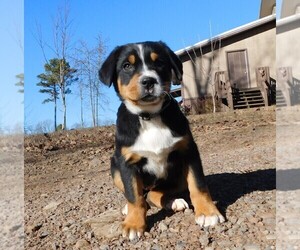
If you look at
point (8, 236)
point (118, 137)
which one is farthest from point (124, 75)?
point (8, 236)

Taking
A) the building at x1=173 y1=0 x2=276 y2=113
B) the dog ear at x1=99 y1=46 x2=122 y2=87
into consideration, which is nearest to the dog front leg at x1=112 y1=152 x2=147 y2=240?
the dog ear at x1=99 y1=46 x2=122 y2=87

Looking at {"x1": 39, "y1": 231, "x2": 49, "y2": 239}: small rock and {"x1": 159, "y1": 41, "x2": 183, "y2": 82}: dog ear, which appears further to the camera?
{"x1": 39, "y1": 231, "x2": 49, "y2": 239}: small rock

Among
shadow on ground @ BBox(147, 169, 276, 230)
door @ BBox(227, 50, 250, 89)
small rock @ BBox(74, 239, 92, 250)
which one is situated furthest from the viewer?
door @ BBox(227, 50, 250, 89)

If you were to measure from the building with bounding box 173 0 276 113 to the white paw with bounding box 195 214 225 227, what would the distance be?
23.1ft

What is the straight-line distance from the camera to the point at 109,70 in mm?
2053

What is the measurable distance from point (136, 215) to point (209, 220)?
0.34m

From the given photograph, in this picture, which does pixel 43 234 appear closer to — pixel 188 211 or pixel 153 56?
pixel 188 211

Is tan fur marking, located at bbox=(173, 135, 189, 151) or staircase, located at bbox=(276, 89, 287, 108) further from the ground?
staircase, located at bbox=(276, 89, 287, 108)

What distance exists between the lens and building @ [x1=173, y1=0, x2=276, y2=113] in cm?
897

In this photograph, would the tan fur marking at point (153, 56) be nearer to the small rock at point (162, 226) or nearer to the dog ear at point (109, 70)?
the dog ear at point (109, 70)

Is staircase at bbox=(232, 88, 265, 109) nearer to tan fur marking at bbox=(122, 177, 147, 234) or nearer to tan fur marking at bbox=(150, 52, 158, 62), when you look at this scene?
tan fur marking at bbox=(150, 52, 158, 62)

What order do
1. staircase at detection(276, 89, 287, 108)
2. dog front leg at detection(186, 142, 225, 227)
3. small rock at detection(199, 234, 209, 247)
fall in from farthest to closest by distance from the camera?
dog front leg at detection(186, 142, 225, 227) < small rock at detection(199, 234, 209, 247) < staircase at detection(276, 89, 287, 108)

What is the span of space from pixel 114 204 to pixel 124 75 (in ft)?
2.87

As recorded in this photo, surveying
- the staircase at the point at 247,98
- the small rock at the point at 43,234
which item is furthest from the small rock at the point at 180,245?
the staircase at the point at 247,98
